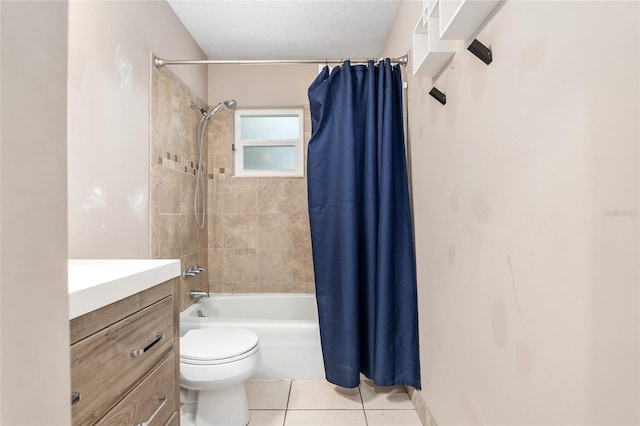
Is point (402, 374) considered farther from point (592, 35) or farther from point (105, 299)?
point (592, 35)

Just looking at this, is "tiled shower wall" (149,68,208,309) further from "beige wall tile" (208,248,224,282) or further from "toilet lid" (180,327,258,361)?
"toilet lid" (180,327,258,361)

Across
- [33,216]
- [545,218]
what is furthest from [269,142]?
[33,216]

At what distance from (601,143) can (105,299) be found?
40.5 inches

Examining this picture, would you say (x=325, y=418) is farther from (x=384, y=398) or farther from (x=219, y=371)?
(x=219, y=371)

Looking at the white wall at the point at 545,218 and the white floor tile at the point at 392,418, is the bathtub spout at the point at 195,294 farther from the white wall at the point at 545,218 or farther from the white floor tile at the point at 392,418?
the white wall at the point at 545,218

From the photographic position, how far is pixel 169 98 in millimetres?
2129

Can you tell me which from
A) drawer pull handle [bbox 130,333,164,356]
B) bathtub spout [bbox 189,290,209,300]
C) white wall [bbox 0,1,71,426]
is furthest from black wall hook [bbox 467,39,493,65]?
bathtub spout [bbox 189,290,209,300]

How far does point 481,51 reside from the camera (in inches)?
37.5

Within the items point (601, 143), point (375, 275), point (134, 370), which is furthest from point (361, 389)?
point (601, 143)

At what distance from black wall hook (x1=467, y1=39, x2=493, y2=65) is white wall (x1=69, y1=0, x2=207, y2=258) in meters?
1.50

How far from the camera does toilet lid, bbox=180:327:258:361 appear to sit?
59.3 inches

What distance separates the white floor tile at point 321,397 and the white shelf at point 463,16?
180cm

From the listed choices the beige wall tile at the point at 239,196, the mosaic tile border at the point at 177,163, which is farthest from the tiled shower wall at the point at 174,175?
the beige wall tile at the point at 239,196

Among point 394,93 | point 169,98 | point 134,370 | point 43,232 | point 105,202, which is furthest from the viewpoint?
point 169,98
